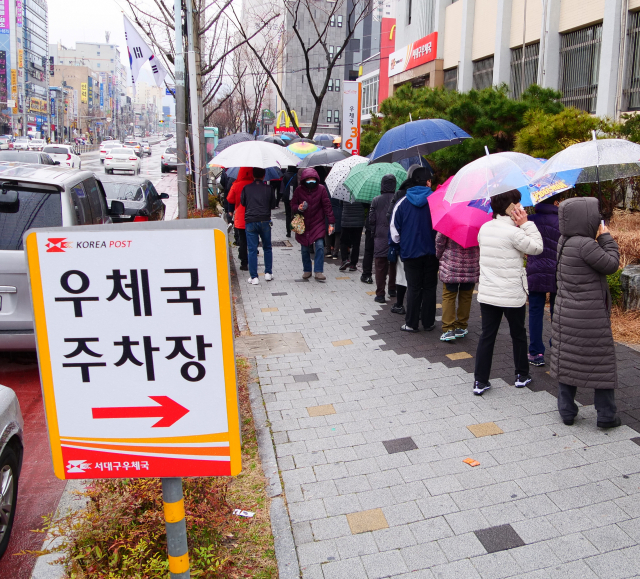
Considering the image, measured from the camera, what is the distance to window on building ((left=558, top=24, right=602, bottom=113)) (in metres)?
13.2

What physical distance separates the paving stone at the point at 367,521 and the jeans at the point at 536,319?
9.51 feet

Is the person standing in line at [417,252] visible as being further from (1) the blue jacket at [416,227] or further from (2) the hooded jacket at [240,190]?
(2) the hooded jacket at [240,190]

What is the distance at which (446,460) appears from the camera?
170 inches

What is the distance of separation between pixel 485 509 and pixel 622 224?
6.05 m

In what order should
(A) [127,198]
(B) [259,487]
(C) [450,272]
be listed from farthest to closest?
(A) [127,198] < (C) [450,272] < (B) [259,487]

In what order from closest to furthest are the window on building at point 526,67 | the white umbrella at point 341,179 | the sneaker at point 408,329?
the sneaker at point 408,329 < the white umbrella at point 341,179 < the window on building at point 526,67

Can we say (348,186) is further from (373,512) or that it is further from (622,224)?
(373,512)

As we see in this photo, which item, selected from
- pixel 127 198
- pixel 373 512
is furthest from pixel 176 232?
pixel 127 198

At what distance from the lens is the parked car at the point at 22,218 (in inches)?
225

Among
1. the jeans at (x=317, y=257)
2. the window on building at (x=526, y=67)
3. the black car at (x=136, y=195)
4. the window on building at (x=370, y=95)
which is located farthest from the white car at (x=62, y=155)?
the jeans at (x=317, y=257)

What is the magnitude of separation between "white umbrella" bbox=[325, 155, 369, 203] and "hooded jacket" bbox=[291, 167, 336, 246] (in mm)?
218

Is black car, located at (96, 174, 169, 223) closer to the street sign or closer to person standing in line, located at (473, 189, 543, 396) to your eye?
person standing in line, located at (473, 189, 543, 396)

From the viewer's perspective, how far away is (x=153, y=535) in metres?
3.21

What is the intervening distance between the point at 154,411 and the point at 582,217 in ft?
11.5
